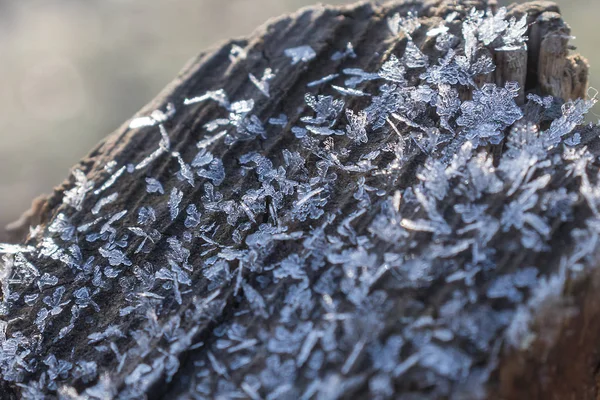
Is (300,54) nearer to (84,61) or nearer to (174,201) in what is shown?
(174,201)

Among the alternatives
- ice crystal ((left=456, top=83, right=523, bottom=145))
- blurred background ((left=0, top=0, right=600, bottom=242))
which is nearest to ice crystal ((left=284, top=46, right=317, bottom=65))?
ice crystal ((left=456, top=83, right=523, bottom=145))

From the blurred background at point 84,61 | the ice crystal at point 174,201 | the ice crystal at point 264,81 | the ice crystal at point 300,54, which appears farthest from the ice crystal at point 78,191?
the blurred background at point 84,61

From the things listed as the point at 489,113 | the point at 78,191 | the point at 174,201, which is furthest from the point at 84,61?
the point at 489,113

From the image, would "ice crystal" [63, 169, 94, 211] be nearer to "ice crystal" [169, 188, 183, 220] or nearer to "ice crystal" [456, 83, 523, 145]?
"ice crystal" [169, 188, 183, 220]

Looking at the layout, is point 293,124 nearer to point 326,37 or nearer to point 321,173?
point 321,173

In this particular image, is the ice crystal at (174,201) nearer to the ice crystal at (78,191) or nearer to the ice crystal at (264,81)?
the ice crystal at (78,191)

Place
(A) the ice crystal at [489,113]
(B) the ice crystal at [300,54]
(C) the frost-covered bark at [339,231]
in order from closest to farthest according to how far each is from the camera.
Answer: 1. (C) the frost-covered bark at [339,231]
2. (A) the ice crystal at [489,113]
3. (B) the ice crystal at [300,54]

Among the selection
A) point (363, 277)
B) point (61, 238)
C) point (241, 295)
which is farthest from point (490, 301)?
point (61, 238)
